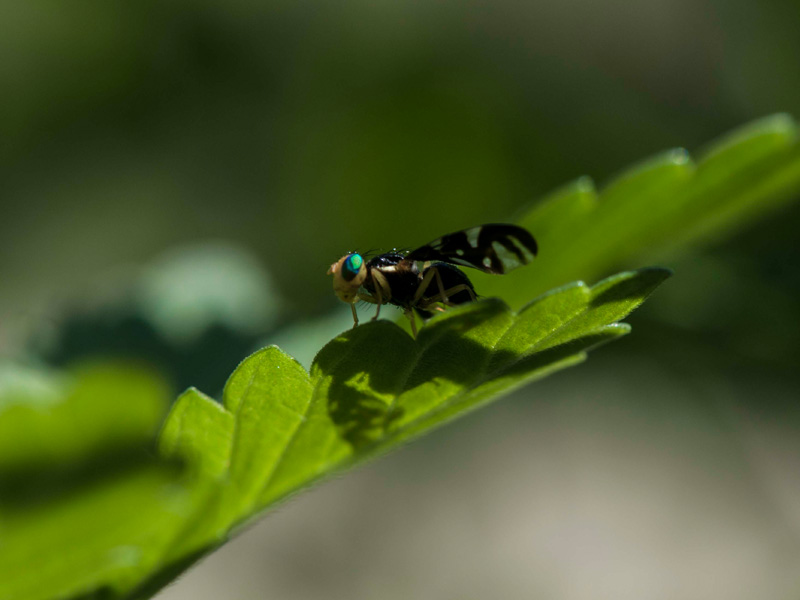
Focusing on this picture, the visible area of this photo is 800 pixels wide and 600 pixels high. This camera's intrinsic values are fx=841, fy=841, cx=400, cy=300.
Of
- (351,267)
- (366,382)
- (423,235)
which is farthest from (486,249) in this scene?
(423,235)

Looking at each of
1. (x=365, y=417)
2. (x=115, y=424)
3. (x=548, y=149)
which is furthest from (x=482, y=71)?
(x=115, y=424)

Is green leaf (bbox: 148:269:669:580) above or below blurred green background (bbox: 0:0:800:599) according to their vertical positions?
below

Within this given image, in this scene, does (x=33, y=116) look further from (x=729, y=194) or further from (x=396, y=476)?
(x=729, y=194)

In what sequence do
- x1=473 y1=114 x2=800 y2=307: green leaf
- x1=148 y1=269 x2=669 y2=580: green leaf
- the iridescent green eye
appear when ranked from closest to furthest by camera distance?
x1=148 y1=269 x2=669 y2=580: green leaf < x1=473 y1=114 x2=800 y2=307: green leaf < the iridescent green eye

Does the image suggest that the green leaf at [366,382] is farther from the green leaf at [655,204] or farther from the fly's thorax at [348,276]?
the fly's thorax at [348,276]

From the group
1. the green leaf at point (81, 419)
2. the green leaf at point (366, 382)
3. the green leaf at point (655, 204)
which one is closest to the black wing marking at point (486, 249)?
the green leaf at point (655, 204)

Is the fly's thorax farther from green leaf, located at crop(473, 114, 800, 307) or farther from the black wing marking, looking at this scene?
green leaf, located at crop(473, 114, 800, 307)

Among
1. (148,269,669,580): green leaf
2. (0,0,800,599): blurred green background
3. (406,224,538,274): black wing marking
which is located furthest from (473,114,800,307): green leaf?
(148,269,669,580): green leaf
